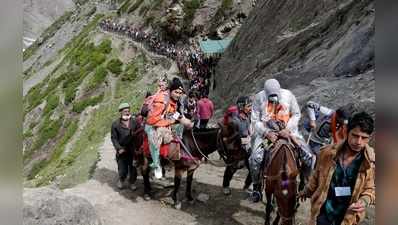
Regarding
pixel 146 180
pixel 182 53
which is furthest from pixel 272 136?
pixel 182 53

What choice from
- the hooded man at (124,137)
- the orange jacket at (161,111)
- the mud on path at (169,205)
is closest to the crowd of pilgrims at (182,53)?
the mud on path at (169,205)

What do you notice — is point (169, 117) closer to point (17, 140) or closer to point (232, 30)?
point (17, 140)

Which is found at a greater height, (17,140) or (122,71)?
(122,71)

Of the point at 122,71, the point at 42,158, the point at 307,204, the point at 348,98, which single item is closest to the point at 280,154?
the point at 307,204

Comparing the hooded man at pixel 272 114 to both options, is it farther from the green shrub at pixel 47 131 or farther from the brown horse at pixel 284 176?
the green shrub at pixel 47 131

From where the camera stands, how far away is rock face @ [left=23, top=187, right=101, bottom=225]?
900 cm

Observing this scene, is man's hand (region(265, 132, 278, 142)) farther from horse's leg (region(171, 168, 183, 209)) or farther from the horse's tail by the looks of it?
horse's leg (region(171, 168, 183, 209))

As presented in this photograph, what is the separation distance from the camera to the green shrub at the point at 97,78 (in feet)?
186

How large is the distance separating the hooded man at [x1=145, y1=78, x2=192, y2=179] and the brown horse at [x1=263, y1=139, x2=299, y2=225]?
3.61 m

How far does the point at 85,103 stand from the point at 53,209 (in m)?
45.1

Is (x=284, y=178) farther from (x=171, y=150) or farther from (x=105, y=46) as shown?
(x=105, y=46)

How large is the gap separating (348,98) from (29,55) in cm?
10237

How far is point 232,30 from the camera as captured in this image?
51.0 m

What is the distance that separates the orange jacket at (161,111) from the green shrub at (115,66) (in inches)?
1852
